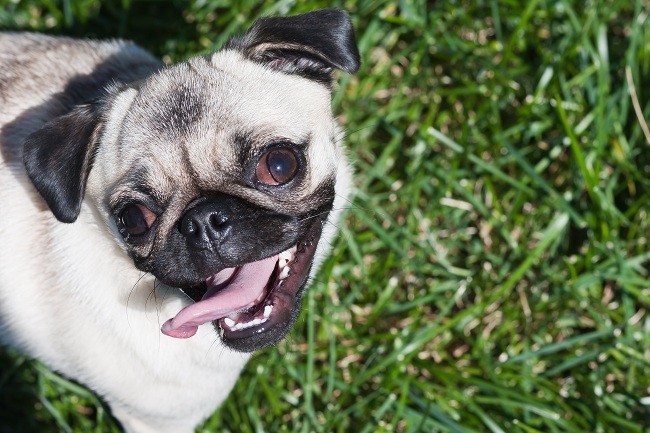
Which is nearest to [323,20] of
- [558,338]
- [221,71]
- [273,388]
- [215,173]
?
[221,71]

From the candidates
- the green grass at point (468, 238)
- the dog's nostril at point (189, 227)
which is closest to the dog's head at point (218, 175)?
the dog's nostril at point (189, 227)

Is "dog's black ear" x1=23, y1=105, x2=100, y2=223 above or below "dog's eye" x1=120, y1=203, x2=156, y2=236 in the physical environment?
above

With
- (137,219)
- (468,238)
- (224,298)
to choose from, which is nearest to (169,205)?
(137,219)

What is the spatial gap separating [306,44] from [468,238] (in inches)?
69.4

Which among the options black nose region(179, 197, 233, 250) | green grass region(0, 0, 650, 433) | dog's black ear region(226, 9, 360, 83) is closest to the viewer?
black nose region(179, 197, 233, 250)

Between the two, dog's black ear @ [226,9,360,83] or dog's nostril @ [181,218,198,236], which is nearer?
dog's nostril @ [181,218,198,236]

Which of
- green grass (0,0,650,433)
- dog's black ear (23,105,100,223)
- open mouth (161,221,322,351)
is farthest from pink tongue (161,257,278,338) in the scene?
green grass (0,0,650,433)

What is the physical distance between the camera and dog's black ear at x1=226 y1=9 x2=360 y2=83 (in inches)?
113

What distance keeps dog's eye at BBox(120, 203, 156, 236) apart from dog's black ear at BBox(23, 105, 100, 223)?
0.16 meters

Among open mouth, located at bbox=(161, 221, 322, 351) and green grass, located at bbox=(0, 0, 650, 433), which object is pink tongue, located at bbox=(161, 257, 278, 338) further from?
green grass, located at bbox=(0, 0, 650, 433)

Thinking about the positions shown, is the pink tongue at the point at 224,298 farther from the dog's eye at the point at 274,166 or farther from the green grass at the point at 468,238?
the green grass at the point at 468,238

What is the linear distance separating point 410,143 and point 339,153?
4.67 feet

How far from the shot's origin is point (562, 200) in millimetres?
4039

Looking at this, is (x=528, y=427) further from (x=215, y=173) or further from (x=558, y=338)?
(x=215, y=173)
